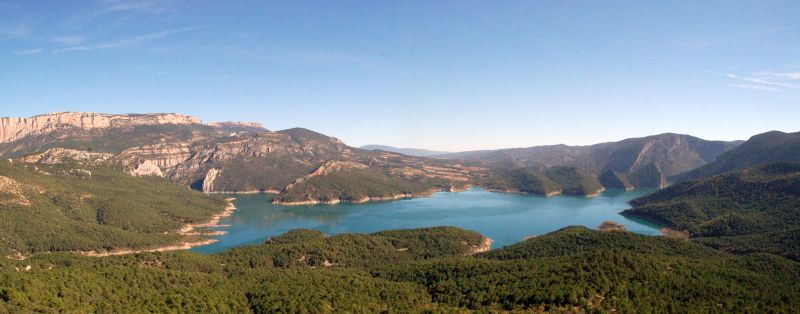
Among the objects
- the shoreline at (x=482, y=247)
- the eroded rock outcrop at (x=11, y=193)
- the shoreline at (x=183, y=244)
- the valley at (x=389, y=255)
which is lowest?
the shoreline at (x=183, y=244)

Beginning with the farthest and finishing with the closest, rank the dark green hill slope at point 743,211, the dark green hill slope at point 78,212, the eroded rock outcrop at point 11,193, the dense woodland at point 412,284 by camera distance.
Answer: the eroded rock outcrop at point 11,193 → the dark green hill slope at point 78,212 → the dark green hill slope at point 743,211 → the dense woodland at point 412,284

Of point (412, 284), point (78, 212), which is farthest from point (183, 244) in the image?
point (412, 284)

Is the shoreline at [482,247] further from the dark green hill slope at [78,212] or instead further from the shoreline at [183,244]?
the dark green hill slope at [78,212]

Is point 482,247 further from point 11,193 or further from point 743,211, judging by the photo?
point 11,193

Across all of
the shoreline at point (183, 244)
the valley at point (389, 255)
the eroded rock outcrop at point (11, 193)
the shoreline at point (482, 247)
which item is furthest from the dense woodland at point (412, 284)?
the eroded rock outcrop at point (11, 193)

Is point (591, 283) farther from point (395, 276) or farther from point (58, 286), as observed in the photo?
point (58, 286)

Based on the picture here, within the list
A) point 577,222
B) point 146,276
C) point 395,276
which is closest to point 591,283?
point 395,276

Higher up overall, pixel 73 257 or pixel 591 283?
pixel 591 283
